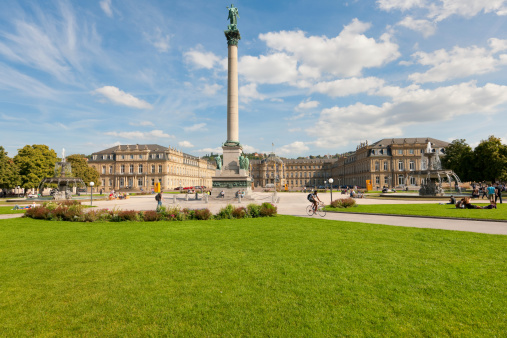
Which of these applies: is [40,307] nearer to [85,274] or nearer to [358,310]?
[85,274]

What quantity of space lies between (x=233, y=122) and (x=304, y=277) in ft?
101

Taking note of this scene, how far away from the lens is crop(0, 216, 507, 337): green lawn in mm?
4375

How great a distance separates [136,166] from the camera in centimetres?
9988

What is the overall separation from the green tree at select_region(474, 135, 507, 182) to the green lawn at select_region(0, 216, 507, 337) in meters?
48.6

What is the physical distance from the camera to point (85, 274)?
683 centimetres

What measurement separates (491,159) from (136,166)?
100m

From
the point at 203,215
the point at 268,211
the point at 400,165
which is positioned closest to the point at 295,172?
the point at 400,165

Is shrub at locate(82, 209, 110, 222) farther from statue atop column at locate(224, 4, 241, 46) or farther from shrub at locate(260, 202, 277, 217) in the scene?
statue atop column at locate(224, 4, 241, 46)

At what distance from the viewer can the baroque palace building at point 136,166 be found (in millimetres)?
98125

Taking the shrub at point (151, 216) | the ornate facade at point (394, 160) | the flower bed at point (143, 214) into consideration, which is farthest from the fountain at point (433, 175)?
the ornate facade at point (394, 160)

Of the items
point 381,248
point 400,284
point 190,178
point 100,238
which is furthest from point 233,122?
point 190,178

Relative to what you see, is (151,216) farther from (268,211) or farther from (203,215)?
(268,211)

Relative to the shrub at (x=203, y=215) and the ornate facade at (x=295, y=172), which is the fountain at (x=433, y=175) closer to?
the shrub at (x=203, y=215)

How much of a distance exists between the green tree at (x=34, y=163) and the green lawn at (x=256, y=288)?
5794cm
